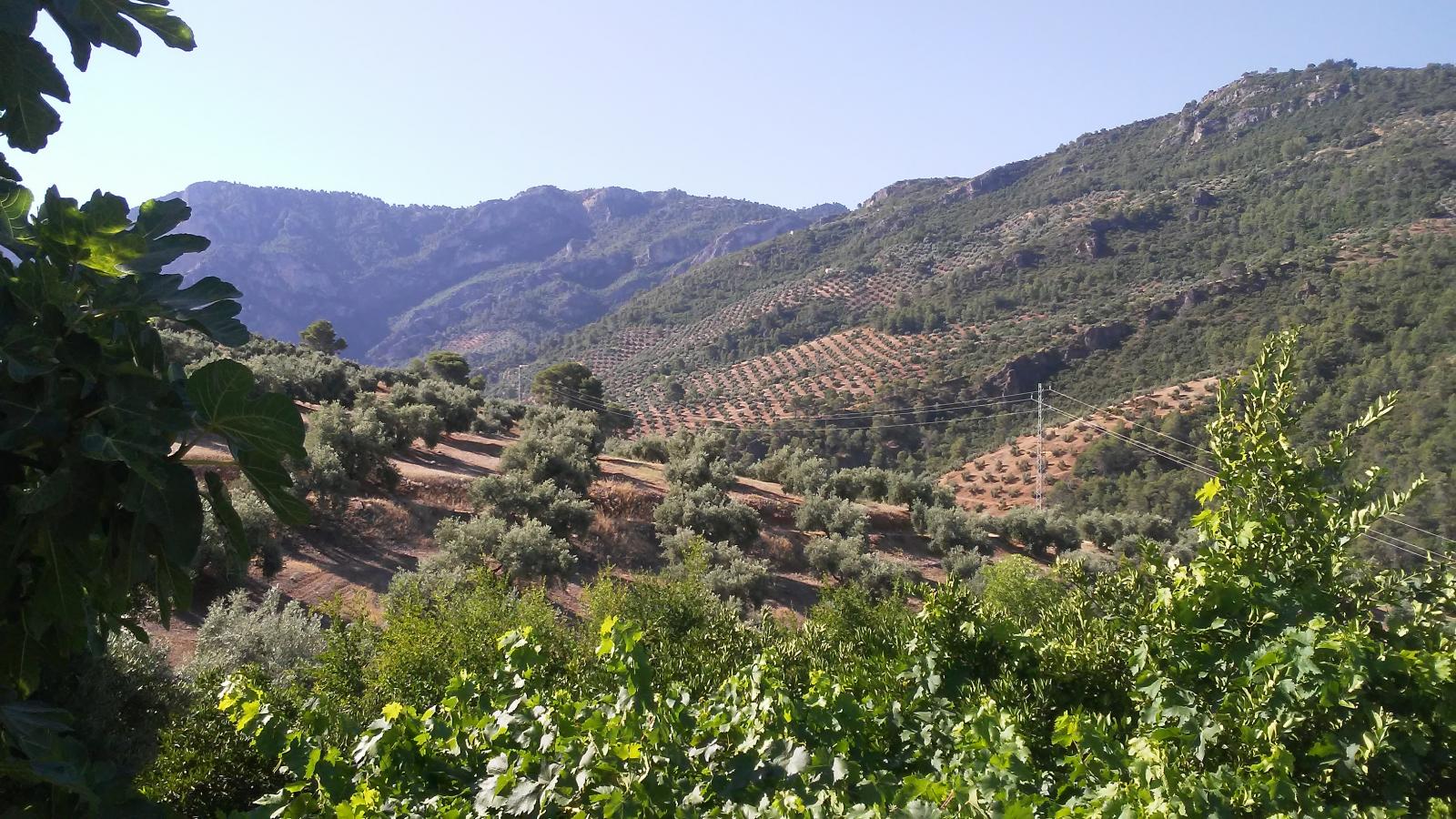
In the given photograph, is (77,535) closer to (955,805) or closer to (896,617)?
(955,805)

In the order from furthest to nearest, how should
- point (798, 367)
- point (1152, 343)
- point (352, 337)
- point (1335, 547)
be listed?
1. point (352, 337)
2. point (798, 367)
3. point (1152, 343)
4. point (1335, 547)

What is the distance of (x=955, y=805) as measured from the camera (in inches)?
90.3

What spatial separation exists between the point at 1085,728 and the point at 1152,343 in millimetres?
48426

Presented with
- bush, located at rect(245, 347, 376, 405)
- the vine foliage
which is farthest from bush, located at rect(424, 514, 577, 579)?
the vine foliage

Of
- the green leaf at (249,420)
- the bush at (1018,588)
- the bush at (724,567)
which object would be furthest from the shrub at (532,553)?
the green leaf at (249,420)

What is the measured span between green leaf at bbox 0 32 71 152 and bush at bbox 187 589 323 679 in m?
6.96

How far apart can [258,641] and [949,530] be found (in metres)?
17.0

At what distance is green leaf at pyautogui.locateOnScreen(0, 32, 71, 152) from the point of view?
1.48 meters

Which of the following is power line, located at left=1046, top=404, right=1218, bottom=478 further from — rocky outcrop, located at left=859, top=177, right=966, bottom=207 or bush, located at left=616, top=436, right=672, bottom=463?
rocky outcrop, located at left=859, top=177, right=966, bottom=207

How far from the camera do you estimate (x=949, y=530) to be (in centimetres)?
2183

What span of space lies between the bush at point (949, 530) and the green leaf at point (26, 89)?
20668 millimetres

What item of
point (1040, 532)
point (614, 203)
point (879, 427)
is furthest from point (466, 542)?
point (614, 203)

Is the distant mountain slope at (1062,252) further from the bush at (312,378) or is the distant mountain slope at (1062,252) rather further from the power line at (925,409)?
the bush at (312,378)

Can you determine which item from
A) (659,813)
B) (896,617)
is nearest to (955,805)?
(659,813)
